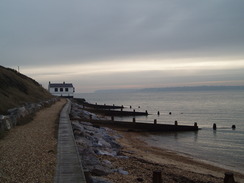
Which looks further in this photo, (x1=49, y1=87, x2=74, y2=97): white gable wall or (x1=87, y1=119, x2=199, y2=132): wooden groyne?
(x1=49, y1=87, x2=74, y2=97): white gable wall

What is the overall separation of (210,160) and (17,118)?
38.1ft

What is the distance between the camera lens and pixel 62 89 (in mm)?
76688

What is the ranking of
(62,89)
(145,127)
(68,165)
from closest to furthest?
1. (68,165)
2. (145,127)
3. (62,89)

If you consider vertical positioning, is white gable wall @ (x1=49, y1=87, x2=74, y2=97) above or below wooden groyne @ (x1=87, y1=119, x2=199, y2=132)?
above

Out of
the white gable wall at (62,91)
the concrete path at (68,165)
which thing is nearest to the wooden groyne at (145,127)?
the concrete path at (68,165)

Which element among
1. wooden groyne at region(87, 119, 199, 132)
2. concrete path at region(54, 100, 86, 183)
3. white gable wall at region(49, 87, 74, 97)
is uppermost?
white gable wall at region(49, 87, 74, 97)

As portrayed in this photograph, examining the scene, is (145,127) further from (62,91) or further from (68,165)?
(62,91)

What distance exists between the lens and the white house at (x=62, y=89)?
75375 mm

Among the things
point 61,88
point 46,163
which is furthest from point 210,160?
point 61,88

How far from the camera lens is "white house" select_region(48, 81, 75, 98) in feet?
247

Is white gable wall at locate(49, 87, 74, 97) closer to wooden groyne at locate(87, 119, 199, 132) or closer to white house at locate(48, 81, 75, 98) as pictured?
white house at locate(48, 81, 75, 98)

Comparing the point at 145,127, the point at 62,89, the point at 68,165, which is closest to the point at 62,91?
the point at 62,89

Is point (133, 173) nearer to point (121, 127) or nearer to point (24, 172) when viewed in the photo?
point (24, 172)

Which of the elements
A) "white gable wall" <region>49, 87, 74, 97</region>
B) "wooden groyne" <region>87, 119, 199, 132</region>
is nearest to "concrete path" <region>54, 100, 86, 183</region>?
"wooden groyne" <region>87, 119, 199, 132</region>
